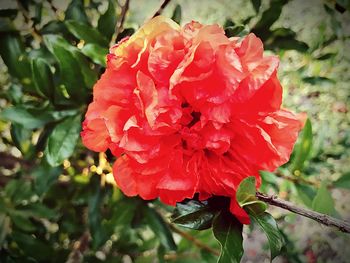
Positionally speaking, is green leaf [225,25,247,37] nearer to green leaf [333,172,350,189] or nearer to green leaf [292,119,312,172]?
green leaf [292,119,312,172]

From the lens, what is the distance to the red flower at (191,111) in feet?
1.26

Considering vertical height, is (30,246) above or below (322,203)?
below

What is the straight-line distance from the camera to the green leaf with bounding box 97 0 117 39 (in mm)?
646

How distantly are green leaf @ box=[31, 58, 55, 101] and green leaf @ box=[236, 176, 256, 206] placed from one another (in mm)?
→ 393

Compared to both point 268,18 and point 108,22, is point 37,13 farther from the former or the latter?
point 268,18

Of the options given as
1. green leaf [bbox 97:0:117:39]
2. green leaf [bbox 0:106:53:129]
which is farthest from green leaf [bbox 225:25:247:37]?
green leaf [bbox 0:106:53:129]

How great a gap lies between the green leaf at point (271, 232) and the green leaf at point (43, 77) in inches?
15.8

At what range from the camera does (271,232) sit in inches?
15.5

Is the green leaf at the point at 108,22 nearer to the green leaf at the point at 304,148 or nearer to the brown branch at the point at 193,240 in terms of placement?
the green leaf at the point at 304,148

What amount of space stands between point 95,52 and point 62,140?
5.8 inches

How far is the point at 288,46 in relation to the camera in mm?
700

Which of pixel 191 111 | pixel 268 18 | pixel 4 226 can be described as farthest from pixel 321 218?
pixel 4 226

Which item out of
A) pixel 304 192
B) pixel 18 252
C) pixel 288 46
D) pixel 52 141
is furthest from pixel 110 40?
pixel 18 252

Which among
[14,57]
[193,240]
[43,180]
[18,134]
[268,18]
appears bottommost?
[193,240]
